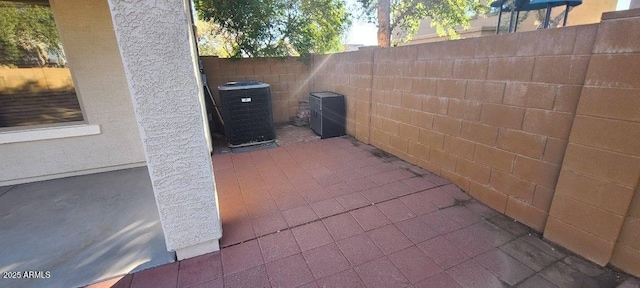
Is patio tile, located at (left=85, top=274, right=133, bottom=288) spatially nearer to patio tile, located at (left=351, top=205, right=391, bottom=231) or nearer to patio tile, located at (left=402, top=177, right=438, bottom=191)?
patio tile, located at (left=351, top=205, right=391, bottom=231)

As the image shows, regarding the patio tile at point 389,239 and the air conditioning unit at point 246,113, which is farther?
the air conditioning unit at point 246,113

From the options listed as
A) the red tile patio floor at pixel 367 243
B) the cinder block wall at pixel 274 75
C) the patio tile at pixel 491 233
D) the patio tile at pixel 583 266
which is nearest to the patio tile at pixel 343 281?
the red tile patio floor at pixel 367 243

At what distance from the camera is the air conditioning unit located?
4164mm

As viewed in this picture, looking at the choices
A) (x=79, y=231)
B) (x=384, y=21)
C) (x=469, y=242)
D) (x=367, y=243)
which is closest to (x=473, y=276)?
(x=469, y=242)

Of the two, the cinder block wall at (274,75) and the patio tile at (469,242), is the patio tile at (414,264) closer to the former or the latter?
the patio tile at (469,242)

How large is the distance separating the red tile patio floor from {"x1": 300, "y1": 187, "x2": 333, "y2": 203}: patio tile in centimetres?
1

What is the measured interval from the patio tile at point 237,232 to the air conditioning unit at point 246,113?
7.64ft

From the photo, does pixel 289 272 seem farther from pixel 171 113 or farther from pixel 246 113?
pixel 246 113

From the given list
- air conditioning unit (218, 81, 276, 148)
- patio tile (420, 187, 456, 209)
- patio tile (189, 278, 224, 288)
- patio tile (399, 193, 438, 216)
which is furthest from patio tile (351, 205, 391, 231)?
air conditioning unit (218, 81, 276, 148)

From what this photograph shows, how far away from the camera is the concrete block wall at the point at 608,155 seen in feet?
4.89

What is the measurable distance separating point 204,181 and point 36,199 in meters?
2.46

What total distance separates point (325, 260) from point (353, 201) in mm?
830

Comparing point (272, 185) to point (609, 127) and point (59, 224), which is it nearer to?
point (59, 224)

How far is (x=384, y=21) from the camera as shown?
299 inches
